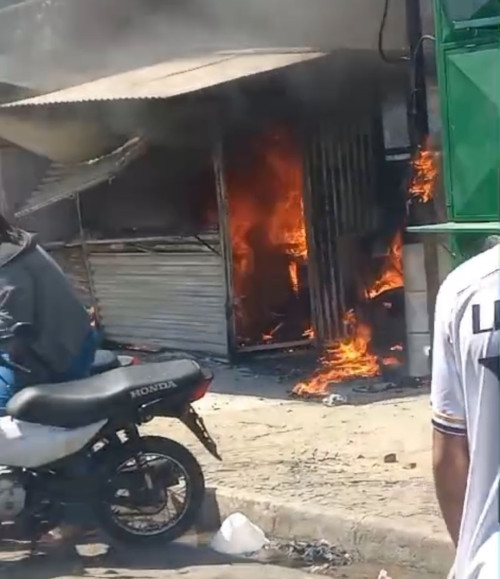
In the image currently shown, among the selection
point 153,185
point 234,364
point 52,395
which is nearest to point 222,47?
point 153,185

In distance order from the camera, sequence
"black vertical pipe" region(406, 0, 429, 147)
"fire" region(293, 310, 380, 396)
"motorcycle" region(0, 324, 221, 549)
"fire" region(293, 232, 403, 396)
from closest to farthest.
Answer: "motorcycle" region(0, 324, 221, 549)
"black vertical pipe" region(406, 0, 429, 147)
"fire" region(293, 310, 380, 396)
"fire" region(293, 232, 403, 396)

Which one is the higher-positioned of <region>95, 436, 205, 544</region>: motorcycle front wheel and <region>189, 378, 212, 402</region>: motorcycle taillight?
<region>189, 378, 212, 402</region>: motorcycle taillight

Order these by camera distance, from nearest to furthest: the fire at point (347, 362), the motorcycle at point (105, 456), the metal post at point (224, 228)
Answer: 1. the motorcycle at point (105, 456)
2. the fire at point (347, 362)
3. the metal post at point (224, 228)

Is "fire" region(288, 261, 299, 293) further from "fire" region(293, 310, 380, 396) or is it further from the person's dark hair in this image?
the person's dark hair

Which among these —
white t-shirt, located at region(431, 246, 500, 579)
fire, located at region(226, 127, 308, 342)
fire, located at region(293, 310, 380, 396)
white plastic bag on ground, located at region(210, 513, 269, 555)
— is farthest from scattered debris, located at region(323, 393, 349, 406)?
white t-shirt, located at region(431, 246, 500, 579)

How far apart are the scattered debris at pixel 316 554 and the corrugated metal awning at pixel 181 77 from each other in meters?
4.01

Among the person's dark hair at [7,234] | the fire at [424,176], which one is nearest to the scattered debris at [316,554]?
the person's dark hair at [7,234]

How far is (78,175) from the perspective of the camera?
37.8 ft

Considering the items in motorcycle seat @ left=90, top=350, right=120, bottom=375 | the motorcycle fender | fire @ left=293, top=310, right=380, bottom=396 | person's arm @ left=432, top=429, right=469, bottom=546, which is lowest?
fire @ left=293, top=310, right=380, bottom=396

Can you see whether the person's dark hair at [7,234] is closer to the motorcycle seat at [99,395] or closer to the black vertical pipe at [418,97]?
the motorcycle seat at [99,395]

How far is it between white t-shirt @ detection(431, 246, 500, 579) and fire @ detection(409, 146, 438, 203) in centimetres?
681

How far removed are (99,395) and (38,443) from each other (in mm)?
360

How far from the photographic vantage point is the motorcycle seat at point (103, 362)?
618 cm

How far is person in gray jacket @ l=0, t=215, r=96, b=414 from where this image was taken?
5840mm
